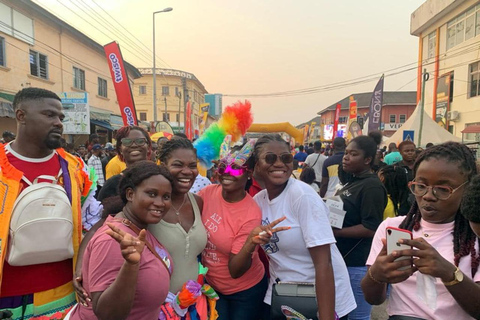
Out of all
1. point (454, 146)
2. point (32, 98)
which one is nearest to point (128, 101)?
point (32, 98)

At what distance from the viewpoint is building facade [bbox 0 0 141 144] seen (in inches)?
496

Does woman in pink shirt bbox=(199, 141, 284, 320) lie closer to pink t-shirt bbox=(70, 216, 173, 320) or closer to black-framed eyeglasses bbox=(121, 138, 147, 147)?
pink t-shirt bbox=(70, 216, 173, 320)

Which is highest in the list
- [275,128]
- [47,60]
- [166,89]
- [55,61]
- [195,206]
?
[166,89]

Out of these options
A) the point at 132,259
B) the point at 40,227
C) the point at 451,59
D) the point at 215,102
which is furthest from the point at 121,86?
the point at 215,102

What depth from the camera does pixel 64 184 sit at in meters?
2.04

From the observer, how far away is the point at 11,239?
177cm

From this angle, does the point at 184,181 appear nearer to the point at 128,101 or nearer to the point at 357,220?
the point at 357,220

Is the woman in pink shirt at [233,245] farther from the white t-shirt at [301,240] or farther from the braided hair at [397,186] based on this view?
the braided hair at [397,186]

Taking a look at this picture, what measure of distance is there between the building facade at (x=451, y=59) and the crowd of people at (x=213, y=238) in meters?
23.9

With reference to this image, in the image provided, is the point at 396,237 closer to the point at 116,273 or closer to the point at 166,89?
the point at 116,273

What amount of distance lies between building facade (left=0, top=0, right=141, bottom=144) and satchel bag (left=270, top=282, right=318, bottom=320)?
12693 millimetres

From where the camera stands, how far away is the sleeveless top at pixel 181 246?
75.8 inches

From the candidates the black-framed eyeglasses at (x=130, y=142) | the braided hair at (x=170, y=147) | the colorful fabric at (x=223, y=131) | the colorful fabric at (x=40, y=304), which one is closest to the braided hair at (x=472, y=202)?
the braided hair at (x=170, y=147)

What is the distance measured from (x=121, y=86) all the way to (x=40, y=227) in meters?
6.02
